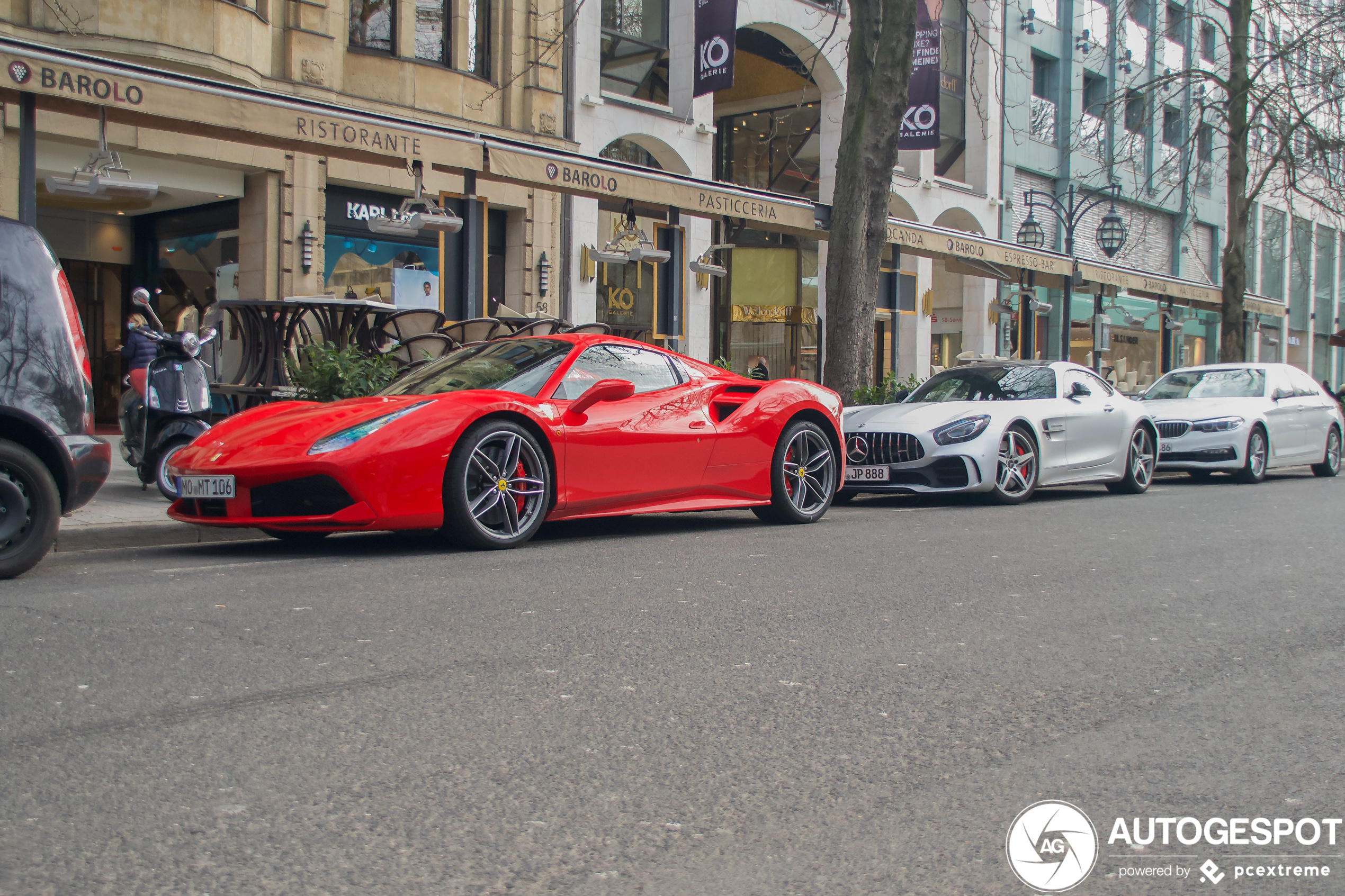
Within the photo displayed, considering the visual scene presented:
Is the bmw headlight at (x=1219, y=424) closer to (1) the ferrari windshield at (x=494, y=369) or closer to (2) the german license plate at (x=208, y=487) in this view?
(1) the ferrari windshield at (x=494, y=369)

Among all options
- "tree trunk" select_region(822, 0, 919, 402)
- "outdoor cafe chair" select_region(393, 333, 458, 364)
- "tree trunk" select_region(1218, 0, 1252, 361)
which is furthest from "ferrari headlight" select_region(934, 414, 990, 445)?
"tree trunk" select_region(1218, 0, 1252, 361)

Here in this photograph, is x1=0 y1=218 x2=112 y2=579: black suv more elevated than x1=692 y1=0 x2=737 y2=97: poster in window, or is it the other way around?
x1=692 y1=0 x2=737 y2=97: poster in window

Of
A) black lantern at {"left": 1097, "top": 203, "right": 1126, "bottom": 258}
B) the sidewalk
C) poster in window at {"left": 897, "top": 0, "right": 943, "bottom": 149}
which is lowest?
the sidewalk

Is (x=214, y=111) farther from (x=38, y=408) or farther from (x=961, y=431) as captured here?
(x=961, y=431)

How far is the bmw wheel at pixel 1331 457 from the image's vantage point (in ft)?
51.3

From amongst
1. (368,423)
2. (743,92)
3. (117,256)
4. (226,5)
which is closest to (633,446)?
(368,423)

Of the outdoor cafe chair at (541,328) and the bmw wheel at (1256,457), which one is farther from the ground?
the outdoor cafe chair at (541,328)

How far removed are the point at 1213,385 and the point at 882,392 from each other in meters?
4.52

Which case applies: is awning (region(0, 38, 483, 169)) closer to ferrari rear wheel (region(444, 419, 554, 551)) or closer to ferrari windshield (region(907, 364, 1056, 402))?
ferrari rear wheel (region(444, 419, 554, 551))

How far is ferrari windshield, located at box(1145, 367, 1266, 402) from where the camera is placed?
1492 cm

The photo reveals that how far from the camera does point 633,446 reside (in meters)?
7.56

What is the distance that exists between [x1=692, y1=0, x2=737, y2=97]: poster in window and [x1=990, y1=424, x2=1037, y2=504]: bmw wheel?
40.2ft

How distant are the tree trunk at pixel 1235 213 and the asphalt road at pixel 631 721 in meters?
18.0

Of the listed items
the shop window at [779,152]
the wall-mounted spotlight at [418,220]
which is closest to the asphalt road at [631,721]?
the wall-mounted spotlight at [418,220]
